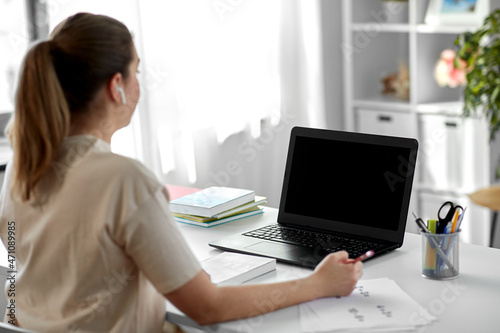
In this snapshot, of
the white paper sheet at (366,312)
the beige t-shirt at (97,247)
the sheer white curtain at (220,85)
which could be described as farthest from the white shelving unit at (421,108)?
the beige t-shirt at (97,247)

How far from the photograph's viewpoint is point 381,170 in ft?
5.57

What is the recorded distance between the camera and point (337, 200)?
177 cm

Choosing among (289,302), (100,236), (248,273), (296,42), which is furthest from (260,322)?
(296,42)

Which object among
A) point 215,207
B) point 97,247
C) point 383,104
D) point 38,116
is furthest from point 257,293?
point 383,104

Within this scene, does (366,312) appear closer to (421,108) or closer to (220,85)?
(220,85)

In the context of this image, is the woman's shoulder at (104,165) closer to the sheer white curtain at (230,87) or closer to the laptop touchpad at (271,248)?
the laptop touchpad at (271,248)

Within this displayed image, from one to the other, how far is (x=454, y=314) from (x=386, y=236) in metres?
0.39

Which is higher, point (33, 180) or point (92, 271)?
point (33, 180)

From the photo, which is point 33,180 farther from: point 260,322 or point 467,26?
point 467,26

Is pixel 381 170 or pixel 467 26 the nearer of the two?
pixel 381 170

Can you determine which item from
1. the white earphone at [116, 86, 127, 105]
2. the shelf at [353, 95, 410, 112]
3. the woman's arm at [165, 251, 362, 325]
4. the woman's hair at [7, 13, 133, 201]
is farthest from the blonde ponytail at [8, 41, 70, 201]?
the shelf at [353, 95, 410, 112]

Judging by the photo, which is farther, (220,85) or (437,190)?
(437,190)

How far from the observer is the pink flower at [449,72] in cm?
343

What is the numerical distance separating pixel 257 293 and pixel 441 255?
415mm
